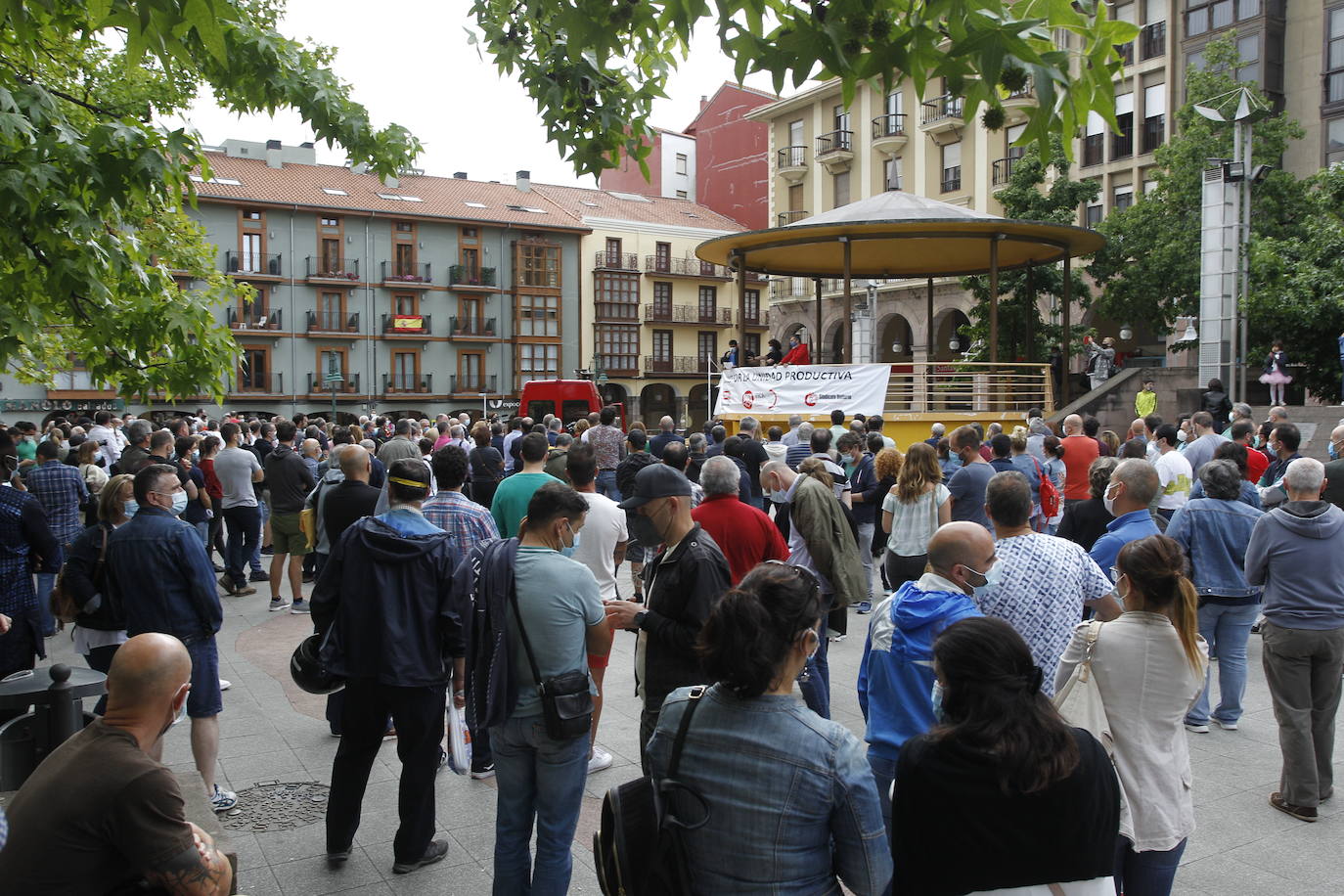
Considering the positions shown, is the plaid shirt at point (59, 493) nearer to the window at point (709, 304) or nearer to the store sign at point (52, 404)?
the store sign at point (52, 404)

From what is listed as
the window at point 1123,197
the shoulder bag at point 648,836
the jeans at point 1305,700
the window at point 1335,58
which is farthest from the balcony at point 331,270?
the shoulder bag at point 648,836

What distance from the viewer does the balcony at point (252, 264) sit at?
1721 inches

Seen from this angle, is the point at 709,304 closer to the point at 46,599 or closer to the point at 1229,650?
the point at 46,599

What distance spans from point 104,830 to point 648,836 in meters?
1.32

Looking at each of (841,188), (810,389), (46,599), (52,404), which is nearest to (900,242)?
(810,389)

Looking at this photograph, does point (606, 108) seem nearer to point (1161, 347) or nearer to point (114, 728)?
point (114, 728)

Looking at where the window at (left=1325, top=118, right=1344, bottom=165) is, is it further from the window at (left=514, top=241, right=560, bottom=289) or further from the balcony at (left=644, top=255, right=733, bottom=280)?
the window at (left=514, top=241, right=560, bottom=289)

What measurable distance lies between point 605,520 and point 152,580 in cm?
254

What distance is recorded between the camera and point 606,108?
15.4ft

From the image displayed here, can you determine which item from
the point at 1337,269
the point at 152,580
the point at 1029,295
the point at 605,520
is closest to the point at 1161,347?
the point at 1029,295

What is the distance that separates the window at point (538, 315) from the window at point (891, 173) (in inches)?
780

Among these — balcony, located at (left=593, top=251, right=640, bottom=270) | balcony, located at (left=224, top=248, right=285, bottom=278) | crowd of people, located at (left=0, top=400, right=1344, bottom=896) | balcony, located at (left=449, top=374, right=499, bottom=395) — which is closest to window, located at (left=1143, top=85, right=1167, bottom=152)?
balcony, located at (left=593, top=251, right=640, bottom=270)

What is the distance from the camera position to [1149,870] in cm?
308

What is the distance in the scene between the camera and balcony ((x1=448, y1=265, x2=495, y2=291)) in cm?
4950
